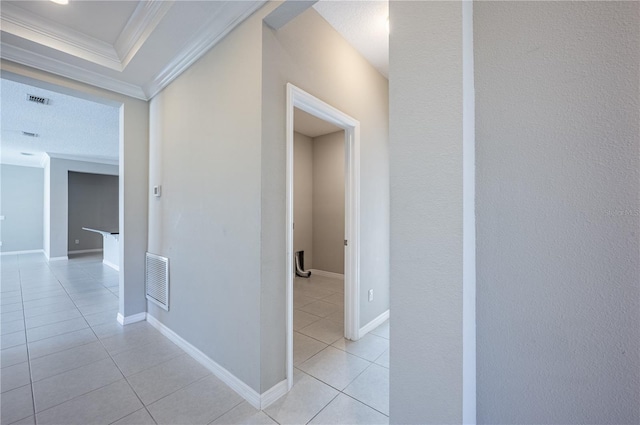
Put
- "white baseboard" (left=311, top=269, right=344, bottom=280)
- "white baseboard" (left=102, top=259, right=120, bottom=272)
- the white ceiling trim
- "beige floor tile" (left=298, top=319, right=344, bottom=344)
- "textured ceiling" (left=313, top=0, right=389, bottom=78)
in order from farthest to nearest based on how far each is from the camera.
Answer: the white ceiling trim
"white baseboard" (left=102, top=259, right=120, bottom=272)
"white baseboard" (left=311, top=269, right=344, bottom=280)
"beige floor tile" (left=298, top=319, right=344, bottom=344)
"textured ceiling" (left=313, top=0, right=389, bottom=78)

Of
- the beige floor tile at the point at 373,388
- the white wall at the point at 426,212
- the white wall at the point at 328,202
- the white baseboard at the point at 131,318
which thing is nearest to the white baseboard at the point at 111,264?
the white baseboard at the point at 131,318

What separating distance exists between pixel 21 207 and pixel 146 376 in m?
9.65

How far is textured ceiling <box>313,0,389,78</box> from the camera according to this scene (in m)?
2.08

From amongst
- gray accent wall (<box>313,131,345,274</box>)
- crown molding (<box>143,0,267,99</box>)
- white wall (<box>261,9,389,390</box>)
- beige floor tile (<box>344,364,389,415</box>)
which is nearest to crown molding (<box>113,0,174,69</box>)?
crown molding (<box>143,0,267,99</box>)

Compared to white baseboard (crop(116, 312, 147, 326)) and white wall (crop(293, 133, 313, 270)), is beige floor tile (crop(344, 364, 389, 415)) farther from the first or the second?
white wall (crop(293, 133, 313, 270))

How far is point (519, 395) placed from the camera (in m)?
0.79

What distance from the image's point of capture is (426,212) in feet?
2.68

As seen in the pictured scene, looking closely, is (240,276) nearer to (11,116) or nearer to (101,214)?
(11,116)

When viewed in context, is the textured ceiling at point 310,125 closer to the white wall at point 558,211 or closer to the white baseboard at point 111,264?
the white wall at point 558,211

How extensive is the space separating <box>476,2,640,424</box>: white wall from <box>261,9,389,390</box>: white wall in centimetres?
119

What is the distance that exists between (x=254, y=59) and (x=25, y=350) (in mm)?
3196

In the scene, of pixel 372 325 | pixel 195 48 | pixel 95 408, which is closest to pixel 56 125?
pixel 195 48

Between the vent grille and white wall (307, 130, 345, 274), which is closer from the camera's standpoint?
the vent grille

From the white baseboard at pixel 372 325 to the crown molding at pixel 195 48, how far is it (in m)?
2.77
